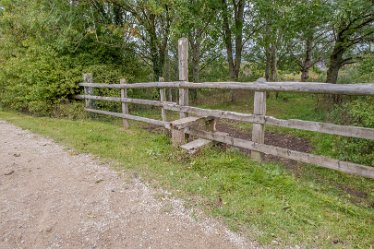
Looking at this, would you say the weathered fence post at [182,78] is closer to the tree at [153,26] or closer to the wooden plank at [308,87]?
the wooden plank at [308,87]

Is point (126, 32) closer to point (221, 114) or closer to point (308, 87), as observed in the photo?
point (221, 114)

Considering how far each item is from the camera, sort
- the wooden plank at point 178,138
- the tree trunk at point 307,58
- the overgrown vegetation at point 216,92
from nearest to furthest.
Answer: the overgrown vegetation at point 216,92 → the wooden plank at point 178,138 → the tree trunk at point 307,58

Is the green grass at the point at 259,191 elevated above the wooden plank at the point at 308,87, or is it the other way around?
the wooden plank at the point at 308,87

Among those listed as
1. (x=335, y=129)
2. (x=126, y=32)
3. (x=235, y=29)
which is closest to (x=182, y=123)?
(x=335, y=129)

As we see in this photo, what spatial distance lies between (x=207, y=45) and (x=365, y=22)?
7.27 metres

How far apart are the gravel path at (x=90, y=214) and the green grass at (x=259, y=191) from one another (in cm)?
27

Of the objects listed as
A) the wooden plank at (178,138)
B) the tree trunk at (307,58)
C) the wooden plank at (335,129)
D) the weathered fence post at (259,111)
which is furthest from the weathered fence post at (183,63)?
the tree trunk at (307,58)

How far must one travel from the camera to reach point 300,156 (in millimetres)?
3887

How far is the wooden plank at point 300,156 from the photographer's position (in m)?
3.33

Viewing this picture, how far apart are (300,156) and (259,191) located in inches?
34.0

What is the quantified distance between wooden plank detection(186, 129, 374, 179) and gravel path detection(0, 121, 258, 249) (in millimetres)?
1672

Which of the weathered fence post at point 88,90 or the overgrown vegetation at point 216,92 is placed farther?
the weathered fence post at point 88,90

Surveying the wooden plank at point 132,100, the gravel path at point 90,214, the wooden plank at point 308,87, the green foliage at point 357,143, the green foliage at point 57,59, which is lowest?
the gravel path at point 90,214

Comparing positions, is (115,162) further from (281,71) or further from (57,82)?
(281,71)
